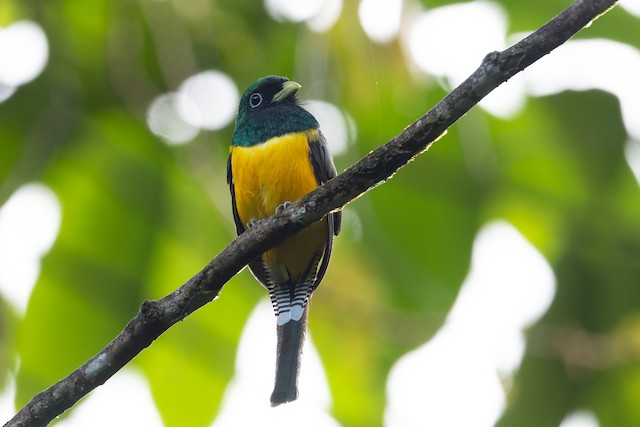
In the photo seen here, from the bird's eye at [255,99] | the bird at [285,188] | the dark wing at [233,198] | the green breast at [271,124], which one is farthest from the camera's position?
the bird's eye at [255,99]

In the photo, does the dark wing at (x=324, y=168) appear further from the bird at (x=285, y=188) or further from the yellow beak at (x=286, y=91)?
the yellow beak at (x=286, y=91)

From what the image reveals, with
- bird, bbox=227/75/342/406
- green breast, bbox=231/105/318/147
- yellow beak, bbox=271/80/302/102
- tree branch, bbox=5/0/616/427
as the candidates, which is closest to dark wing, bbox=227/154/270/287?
bird, bbox=227/75/342/406

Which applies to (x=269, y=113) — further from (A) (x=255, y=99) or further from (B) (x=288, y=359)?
(B) (x=288, y=359)

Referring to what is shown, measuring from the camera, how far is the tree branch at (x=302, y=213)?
2.76 meters

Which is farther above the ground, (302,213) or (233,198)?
(233,198)

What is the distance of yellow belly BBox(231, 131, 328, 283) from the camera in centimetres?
459

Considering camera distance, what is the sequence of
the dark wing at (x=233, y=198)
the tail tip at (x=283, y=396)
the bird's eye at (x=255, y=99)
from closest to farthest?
the tail tip at (x=283, y=396), the dark wing at (x=233, y=198), the bird's eye at (x=255, y=99)

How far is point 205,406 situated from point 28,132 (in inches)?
50.4

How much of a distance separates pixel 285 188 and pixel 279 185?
3cm

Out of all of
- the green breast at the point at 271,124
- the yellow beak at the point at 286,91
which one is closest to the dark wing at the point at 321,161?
the green breast at the point at 271,124

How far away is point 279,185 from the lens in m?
4.58

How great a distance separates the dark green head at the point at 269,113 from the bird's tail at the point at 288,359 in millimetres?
815

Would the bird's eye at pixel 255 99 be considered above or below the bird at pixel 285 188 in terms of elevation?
above

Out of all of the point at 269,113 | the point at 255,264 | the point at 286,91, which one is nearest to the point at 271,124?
the point at 269,113
